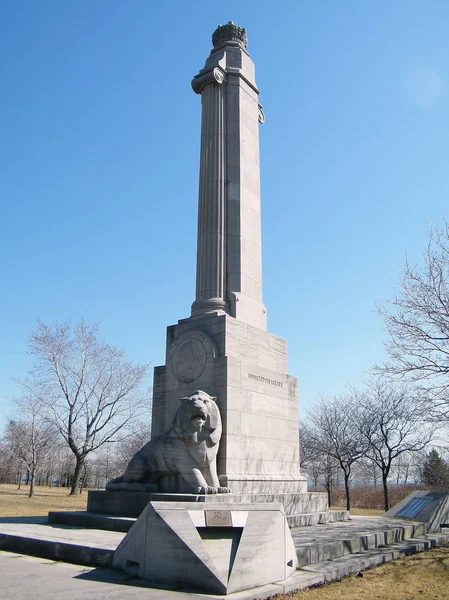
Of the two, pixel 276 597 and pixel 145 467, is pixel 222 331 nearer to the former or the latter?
pixel 145 467

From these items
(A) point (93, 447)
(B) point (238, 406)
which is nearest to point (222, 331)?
(B) point (238, 406)

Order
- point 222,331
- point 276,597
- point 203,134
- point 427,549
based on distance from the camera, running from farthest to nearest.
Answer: point 203,134, point 222,331, point 427,549, point 276,597

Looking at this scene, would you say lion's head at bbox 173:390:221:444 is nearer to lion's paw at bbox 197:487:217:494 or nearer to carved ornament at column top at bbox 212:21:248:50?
lion's paw at bbox 197:487:217:494

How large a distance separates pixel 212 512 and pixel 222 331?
6.29 meters

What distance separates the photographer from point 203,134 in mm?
15914

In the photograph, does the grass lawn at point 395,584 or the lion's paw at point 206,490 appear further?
the lion's paw at point 206,490

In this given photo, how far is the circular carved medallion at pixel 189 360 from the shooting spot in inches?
515

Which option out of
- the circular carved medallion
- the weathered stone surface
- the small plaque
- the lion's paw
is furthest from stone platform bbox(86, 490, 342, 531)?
the circular carved medallion

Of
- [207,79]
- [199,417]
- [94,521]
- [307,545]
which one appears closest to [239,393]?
[199,417]

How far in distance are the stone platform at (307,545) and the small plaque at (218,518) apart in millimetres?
947

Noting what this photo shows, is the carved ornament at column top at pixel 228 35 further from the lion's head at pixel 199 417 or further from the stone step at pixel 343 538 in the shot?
the stone step at pixel 343 538

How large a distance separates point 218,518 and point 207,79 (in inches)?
529

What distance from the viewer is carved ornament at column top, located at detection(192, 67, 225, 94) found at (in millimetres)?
15883

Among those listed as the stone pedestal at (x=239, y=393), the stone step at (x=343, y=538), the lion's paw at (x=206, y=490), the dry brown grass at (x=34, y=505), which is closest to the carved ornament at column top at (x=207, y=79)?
the stone pedestal at (x=239, y=393)
